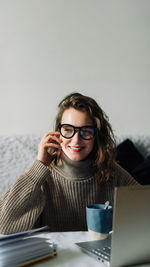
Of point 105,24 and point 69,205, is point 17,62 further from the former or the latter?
point 69,205

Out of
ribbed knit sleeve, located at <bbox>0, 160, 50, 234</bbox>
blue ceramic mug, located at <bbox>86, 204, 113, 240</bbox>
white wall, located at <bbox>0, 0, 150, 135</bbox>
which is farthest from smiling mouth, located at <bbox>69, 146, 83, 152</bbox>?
white wall, located at <bbox>0, 0, 150, 135</bbox>

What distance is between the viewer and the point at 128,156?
1.78 meters

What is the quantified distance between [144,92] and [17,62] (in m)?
0.87

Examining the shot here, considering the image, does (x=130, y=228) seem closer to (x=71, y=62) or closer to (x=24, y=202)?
(x=24, y=202)

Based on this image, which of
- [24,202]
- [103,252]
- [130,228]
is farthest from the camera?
[24,202]

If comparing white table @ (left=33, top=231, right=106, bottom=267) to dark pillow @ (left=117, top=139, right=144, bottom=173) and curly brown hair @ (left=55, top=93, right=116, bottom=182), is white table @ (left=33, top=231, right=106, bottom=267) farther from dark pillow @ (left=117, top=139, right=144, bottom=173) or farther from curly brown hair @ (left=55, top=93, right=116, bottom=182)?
dark pillow @ (left=117, top=139, right=144, bottom=173)

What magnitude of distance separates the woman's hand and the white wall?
0.71 metres

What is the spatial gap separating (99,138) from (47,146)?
0.25 meters

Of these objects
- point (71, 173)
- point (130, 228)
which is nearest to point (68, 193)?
point (71, 173)

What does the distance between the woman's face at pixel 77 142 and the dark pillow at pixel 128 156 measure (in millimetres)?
611

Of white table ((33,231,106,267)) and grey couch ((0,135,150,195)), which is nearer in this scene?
white table ((33,231,106,267))

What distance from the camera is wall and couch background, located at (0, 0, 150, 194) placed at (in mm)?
1843

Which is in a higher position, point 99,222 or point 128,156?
point 128,156

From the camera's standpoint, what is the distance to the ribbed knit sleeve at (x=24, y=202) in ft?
3.37
